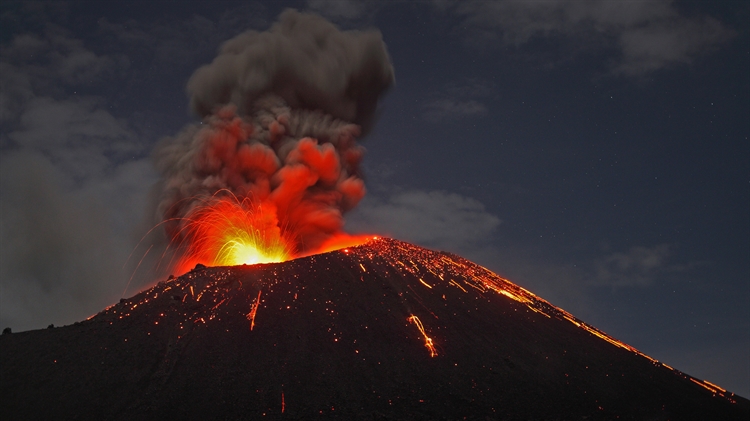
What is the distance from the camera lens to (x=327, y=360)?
2581 centimetres

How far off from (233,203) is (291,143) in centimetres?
652

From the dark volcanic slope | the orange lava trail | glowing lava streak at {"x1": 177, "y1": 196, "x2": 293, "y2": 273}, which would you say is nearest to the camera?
the dark volcanic slope

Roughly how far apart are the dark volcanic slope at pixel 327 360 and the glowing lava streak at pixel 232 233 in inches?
328

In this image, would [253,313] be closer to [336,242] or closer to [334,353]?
[334,353]

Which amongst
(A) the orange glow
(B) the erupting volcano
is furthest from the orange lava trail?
(A) the orange glow

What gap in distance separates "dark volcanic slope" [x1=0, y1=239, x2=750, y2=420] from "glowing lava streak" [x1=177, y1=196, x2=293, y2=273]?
834cm

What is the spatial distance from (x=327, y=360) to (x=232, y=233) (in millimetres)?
18527

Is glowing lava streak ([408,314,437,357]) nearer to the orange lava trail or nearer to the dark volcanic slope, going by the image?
the dark volcanic slope

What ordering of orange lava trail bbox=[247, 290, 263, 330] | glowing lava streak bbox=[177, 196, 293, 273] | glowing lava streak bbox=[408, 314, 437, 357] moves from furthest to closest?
glowing lava streak bbox=[177, 196, 293, 273] < glowing lava streak bbox=[408, 314, 437, 357] < orange lava trail bbox=[247, 290, 263, 330]

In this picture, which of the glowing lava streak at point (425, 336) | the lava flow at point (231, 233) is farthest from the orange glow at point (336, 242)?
the glowing lava streak at point (425, 336)

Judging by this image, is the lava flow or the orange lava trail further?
the lava flow

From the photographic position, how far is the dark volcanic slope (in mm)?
22859

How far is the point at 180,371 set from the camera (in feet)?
79.4

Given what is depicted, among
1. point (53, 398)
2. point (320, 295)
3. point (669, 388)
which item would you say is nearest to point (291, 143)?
point (320, 295)
